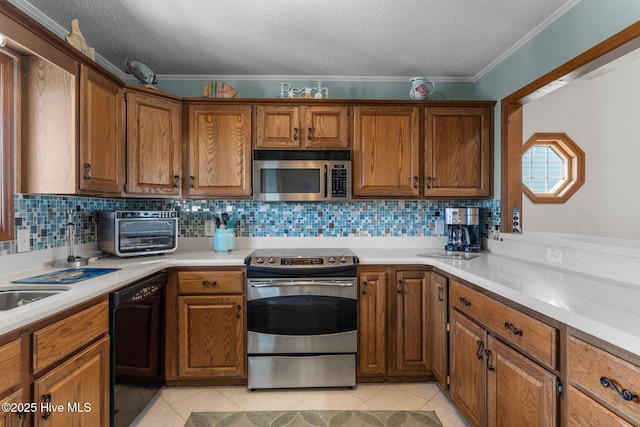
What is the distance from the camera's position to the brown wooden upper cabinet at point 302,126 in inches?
97.4

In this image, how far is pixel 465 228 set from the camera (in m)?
2.48

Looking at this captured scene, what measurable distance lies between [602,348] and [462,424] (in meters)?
1.20

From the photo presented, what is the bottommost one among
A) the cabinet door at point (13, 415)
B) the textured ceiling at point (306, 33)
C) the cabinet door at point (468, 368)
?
the cabinet door at point (468, 368)

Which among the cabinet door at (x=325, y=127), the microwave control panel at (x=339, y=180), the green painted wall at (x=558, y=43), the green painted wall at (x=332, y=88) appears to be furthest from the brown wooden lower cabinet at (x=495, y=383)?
the green painted wall at (x=332, y=88)

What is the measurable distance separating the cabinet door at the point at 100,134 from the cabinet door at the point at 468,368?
2.29 m

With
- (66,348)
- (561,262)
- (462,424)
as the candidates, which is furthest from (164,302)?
(561,262)

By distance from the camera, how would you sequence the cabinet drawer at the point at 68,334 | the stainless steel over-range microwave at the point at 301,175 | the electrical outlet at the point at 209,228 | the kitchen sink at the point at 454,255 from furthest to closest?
the electrical outlet at the point at 209,228 < the stainless steel over-range microwave at the point at 301,175 < the kitchen sink at the point at 454,255 < the cabinet drawer at the point at 68,334

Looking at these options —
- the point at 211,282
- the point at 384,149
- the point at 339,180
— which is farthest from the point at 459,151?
the point at 211,282

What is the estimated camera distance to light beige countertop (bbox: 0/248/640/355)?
0.98 m

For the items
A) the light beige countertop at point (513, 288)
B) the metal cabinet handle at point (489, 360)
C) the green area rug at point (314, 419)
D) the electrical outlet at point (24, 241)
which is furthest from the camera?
the green area rug at point (314, 419)

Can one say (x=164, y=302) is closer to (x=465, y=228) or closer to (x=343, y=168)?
(x=343, y=168)

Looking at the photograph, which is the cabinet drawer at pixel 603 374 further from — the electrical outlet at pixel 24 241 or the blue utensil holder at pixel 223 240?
the electrical outlet at pixel 24 241

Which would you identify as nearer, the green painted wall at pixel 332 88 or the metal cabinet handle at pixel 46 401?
the metal cabinet handle at pixel 46 401

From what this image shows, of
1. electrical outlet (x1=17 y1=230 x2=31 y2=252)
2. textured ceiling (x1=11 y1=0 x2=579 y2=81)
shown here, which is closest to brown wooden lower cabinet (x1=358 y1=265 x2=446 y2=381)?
textured ceiling (x1=11 y1=0 x2=579 y2=81)
